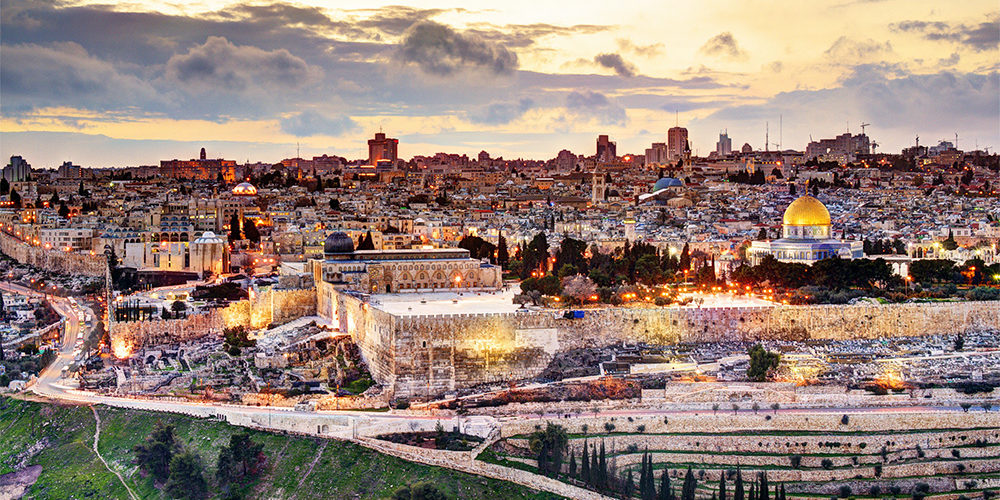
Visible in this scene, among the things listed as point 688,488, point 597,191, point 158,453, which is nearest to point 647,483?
point 688,488

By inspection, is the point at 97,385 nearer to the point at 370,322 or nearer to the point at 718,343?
the point at 370,322

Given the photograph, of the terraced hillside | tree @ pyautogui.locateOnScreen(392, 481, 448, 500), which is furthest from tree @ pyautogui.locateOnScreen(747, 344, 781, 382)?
tree @ pyautogui.locateOnScreen(392, 481, 448, 500)

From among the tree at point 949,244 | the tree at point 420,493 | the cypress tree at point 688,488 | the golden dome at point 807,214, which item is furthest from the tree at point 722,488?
the tree at point 949,244

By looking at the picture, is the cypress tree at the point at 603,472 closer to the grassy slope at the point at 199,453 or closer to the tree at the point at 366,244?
the grassy slope at the point at 199,453

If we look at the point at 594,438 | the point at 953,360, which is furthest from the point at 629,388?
the point at 953,360

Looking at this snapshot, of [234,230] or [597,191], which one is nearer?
[234,230]

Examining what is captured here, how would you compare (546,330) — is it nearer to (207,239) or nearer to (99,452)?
(99,452)
